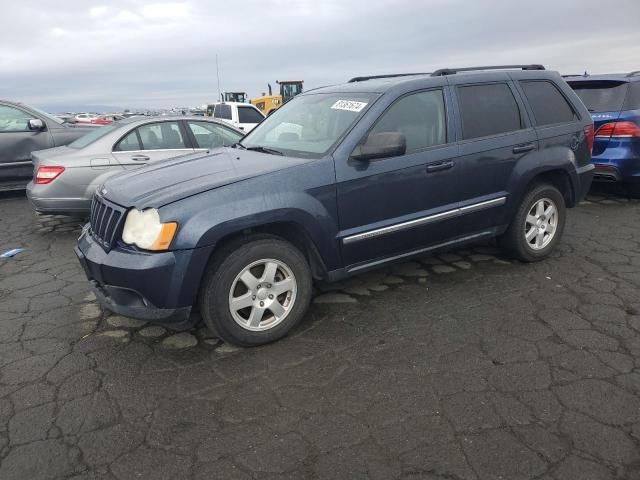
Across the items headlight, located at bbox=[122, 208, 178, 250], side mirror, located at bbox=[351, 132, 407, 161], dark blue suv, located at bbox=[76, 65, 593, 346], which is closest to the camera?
headlight, located at bbox=[122, 208, 178, 250]

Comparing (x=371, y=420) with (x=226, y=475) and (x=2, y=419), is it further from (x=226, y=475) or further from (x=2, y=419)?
(x=2, y=419)

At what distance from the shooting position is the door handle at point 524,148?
426 centimetres

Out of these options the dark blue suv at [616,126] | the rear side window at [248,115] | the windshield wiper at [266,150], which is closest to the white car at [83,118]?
the rear side window at [248,115]


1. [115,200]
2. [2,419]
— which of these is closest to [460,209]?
[115,200]

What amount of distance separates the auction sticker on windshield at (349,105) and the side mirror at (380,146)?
1.33 feet

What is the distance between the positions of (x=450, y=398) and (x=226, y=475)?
124cm

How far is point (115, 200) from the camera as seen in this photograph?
130 inches

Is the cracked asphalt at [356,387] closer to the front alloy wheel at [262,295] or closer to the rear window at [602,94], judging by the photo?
the front alloy wheel at [262,295]

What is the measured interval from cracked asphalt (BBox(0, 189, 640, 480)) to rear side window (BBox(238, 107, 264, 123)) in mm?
11531

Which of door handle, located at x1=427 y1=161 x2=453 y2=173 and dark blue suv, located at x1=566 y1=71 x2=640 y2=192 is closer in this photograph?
door handle, located at x1=427 y1=161 x2=453 y2=173

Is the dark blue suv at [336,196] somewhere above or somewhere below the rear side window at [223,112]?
below

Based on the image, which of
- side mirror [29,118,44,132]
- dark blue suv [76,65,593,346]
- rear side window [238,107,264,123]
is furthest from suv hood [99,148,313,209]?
rear side window [238,107,264,123]

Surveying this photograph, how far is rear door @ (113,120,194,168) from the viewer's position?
6.18 m

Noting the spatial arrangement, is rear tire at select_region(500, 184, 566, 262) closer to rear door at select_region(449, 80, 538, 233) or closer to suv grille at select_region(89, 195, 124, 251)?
rear door at select_region(449, 80, 538, 233)
